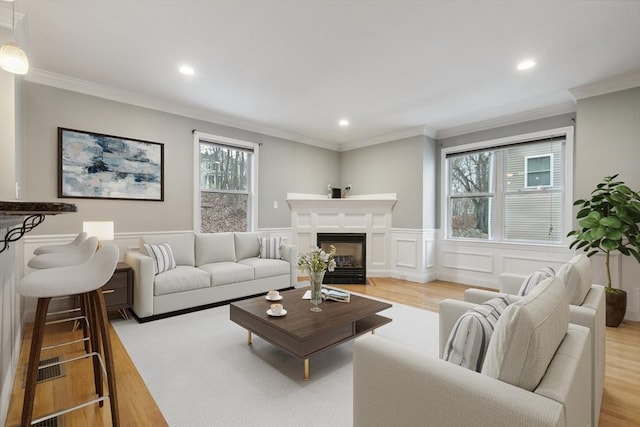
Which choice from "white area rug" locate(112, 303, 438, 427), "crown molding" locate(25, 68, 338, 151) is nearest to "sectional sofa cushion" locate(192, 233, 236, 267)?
"white area rug" locate(112, 303, 438, 427)

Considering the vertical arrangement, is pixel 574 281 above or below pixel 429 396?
above

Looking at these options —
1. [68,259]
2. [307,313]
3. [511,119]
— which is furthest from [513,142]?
[68,259]

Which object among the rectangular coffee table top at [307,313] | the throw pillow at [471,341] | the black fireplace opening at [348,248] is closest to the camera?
the throw pillow at [471,341]

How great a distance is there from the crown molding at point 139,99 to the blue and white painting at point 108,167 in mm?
494

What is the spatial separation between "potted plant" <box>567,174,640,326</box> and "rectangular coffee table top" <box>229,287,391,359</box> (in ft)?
8.16

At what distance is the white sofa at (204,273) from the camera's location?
10.7 feet

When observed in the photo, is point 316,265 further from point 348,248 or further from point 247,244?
point 348,248

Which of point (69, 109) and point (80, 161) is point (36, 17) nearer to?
point (69, 109)

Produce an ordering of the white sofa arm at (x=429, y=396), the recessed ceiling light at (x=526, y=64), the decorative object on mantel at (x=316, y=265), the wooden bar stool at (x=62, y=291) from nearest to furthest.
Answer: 1. the white sofa arm at (x=429, y=396)
2. the wooden bar stool at (x=62, y=291)
3. the decorative object on mantel at (x=316, y=265)
4. the recessed ceiling light at (x=526, y=64)

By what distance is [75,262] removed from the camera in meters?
2.08

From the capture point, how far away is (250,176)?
519 centimetres

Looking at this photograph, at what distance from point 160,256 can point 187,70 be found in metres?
2.11

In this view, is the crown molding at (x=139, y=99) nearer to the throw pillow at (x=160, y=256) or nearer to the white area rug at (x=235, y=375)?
the throw pillow at (x=160, y=256)

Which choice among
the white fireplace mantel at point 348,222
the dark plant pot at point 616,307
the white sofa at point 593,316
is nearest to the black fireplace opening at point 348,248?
the white fireplace mantel at point 348,222
